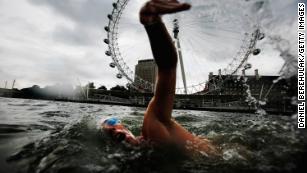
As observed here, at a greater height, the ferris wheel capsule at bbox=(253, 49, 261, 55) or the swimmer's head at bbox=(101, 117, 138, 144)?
the ferris wheel capsule at bbox=(253, 49, 261, 55)

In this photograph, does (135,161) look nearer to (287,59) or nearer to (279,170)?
(279,170)

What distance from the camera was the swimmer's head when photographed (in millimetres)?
3387

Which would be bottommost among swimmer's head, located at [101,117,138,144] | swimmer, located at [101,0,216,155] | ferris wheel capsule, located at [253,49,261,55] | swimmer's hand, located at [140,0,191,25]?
swimmer's head, located at [101,117,138,144]

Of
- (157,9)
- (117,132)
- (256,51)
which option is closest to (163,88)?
(157,9)

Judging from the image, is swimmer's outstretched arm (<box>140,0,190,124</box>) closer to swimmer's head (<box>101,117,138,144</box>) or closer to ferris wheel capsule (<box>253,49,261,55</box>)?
swimmer's head (<box>101,117,138,144</box>)

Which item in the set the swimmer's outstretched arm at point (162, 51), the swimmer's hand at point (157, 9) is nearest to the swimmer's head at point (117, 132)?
the swimmer's outstretched arm at point (162, 51)

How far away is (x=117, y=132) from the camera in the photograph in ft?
11.9

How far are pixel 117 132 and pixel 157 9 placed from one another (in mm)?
2242

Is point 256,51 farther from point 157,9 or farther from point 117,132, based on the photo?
point 157,9

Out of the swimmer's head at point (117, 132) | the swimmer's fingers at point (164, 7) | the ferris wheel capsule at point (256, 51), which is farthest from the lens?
the ferris wheel capsule at point (256, 51)

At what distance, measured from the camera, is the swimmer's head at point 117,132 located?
339 centimetres

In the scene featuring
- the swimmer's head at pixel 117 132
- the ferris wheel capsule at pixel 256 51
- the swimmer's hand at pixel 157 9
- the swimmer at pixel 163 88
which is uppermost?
the ferris wheel capsule at pixel 256 51

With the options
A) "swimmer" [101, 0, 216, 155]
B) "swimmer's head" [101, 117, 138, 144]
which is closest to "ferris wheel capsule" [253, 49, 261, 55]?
"swimmer's head" [101, 117, 138, 144]

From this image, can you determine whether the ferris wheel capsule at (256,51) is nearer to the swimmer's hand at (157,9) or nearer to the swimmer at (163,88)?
the swimmer at (163,88)
